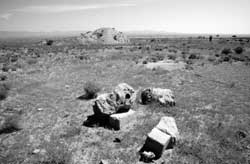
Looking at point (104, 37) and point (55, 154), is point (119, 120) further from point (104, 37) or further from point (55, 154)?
point (104, 37)

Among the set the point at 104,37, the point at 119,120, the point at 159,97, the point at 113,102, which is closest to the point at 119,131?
the point at 119,120

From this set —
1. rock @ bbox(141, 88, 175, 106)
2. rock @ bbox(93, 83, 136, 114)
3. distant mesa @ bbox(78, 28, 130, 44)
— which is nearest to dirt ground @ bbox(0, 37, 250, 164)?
rock @ bbox(141, 88, 175, 106)

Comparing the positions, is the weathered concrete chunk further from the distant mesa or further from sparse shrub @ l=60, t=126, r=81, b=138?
the distant mesa

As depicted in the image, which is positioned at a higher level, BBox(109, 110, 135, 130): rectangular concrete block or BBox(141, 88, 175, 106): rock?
BBox(141, 88, 175, 106): rock

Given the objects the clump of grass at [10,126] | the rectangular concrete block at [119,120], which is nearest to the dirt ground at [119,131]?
the clump of grass at [10,126]

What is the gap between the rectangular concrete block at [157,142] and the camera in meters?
4.68

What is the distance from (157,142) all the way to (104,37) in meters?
62.6

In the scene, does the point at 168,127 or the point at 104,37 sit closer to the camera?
the point at 168,127

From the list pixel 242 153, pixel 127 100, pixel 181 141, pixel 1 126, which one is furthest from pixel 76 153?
pixel 242 153

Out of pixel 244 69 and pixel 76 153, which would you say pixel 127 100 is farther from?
pixel 244 69

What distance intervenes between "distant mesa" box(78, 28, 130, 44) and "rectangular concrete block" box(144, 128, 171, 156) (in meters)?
58.8

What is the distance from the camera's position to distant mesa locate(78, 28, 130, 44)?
61000 millimetres

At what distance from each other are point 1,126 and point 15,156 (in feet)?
8.04

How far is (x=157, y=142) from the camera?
471 cm
